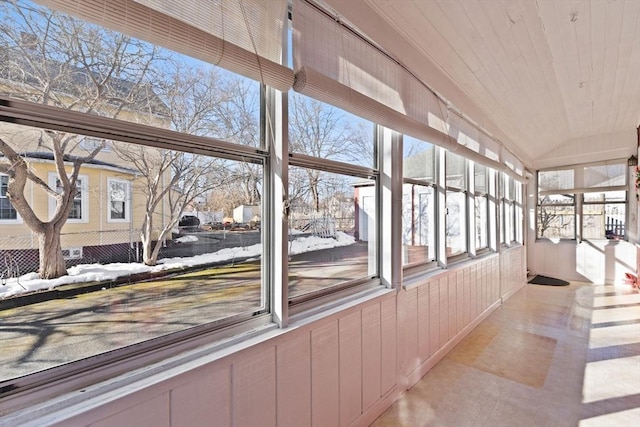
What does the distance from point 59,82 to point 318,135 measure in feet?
4.06

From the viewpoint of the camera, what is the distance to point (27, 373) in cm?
91

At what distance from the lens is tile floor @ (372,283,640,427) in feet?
6.88

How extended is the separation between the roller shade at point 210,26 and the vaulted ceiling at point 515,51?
481 millimetres

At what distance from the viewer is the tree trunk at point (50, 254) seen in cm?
96

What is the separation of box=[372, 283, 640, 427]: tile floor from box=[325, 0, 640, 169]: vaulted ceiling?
2.55 metres

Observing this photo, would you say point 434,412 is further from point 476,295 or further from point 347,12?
point 347,12

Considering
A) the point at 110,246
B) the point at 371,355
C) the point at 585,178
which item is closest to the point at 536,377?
the point at 371,355

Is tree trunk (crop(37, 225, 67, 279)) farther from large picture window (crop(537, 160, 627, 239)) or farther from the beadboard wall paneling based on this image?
large picture window (crop(537, 160, 627, 239))

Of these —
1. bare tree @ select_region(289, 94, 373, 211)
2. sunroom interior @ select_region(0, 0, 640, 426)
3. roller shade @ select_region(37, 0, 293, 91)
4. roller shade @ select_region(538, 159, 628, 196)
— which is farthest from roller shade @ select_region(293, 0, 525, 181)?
roller shade @ select_region(538, 159, 628, 196)

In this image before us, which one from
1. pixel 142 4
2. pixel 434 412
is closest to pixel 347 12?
pixel 142 4

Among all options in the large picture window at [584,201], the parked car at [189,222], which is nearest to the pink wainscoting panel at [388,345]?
the parked car at [189,222]

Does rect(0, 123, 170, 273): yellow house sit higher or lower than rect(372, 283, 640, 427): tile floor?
higher

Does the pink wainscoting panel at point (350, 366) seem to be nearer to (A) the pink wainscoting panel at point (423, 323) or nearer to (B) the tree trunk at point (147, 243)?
(A) the pink wainscoting panel at point (423, 323)

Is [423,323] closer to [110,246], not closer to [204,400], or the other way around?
[204,400]
